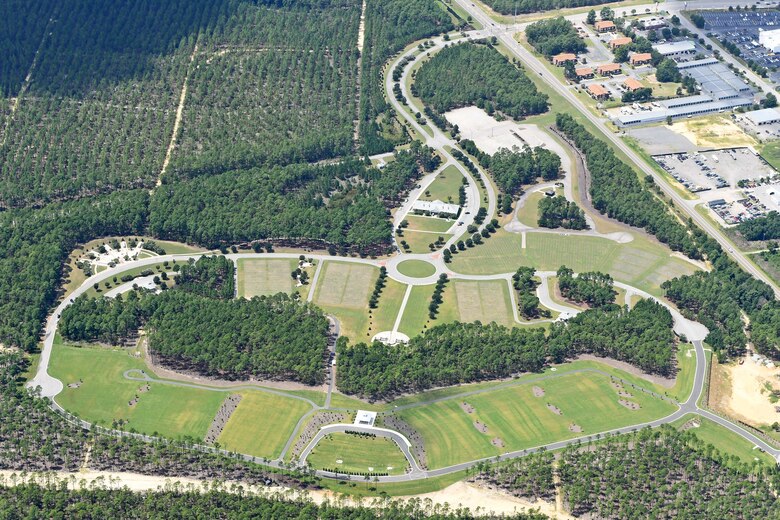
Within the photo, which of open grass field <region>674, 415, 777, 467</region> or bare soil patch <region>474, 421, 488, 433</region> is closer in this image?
open grass field <region>674, 415, 777, 467</region>

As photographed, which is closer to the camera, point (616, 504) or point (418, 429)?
point (616, 504)

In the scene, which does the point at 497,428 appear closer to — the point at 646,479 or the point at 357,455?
the point at 357,455

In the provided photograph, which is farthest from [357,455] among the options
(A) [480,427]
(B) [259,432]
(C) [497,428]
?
(C) [497,428]

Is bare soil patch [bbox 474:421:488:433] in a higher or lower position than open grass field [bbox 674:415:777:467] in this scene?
higher

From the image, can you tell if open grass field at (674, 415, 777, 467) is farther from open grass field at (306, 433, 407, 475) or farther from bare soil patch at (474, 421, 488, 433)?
open grass field at (306, 433, 407, 475)

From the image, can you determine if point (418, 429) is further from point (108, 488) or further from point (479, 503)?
point (108, 488)

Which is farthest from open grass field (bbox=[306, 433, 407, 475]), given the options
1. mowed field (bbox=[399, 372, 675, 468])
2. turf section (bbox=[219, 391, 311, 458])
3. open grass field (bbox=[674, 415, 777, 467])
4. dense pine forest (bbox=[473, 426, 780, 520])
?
open grass field (bbox=[674, 415, 777, 467])

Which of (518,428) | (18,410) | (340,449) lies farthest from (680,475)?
(18,410)
